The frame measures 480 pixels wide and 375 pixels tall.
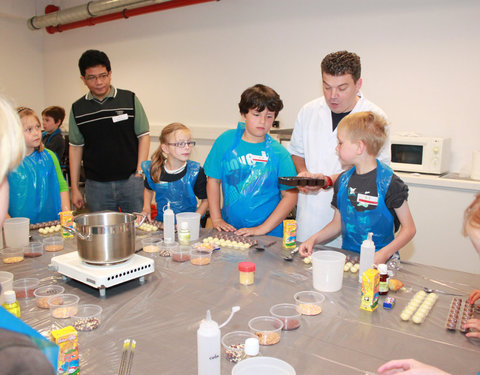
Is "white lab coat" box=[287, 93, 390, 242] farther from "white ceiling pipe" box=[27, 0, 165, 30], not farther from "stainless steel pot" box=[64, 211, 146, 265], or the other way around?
"white ceiling pipe" box=[27, 0, 165, 30]

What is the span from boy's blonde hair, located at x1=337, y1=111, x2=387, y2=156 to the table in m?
0.63

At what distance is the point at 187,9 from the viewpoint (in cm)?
575

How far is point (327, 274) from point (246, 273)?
34 cm

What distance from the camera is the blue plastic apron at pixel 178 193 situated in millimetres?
2867

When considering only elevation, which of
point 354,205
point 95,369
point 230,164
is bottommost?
point 95,369

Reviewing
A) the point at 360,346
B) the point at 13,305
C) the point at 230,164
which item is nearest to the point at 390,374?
the point at 360,346

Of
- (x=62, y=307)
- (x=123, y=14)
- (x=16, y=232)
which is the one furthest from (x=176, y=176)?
(x=123, y=14)

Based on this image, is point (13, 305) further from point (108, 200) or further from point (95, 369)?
point (108, 200)

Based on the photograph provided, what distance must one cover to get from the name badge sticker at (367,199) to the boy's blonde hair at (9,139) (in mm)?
1697

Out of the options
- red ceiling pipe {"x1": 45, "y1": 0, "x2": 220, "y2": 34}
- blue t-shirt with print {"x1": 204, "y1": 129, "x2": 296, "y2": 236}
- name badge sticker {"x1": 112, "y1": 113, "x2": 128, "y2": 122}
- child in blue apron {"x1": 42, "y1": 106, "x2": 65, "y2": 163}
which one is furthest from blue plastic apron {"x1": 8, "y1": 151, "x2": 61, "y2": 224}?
red ceiling pipe {"x1": 45, "y1": 0, "x2": 220, "y2": 34}

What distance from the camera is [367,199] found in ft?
7.02

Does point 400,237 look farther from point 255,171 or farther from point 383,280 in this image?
point 255,171

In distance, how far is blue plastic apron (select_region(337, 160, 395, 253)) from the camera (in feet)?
6.95

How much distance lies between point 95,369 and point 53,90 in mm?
7644
